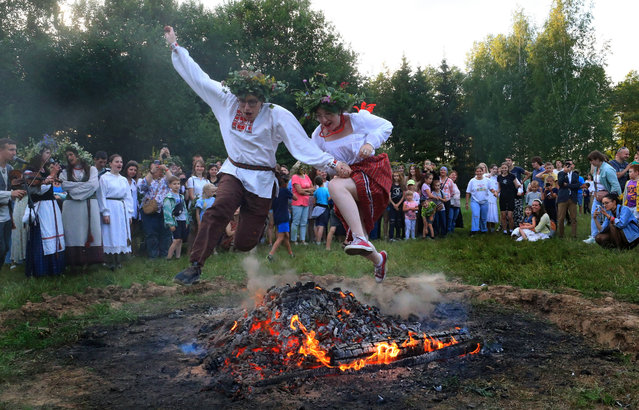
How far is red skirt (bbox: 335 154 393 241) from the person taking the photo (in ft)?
18.1

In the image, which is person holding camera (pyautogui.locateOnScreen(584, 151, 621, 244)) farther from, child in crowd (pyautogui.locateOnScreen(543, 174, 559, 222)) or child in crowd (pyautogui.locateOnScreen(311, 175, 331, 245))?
child in crowd (pyautogui.locateOnScreen(311, 175, 331, 245))

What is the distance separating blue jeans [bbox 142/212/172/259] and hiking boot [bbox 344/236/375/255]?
6.49m

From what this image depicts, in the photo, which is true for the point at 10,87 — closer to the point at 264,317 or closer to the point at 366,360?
the point at 264,317

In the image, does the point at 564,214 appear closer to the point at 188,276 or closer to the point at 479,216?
the point at 479,216

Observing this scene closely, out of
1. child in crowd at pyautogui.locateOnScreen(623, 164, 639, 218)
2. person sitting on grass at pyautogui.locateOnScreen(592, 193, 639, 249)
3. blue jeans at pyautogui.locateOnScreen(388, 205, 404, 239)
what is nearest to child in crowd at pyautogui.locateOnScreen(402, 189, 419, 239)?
blue jeans at pyautogui.locateOnScreen(388, 205, 404, 239)

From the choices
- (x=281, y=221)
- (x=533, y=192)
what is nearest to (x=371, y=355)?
(x=281, y=221)

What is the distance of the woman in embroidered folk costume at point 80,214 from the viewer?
905 centimetres

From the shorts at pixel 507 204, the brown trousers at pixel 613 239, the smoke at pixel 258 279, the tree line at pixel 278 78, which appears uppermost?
the tree line at pixel 278 78

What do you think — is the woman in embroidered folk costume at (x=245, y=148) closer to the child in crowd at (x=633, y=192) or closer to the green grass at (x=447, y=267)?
the green grass at (x=447, y=267)

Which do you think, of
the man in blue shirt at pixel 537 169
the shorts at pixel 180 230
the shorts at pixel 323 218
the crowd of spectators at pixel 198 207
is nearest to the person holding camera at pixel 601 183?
the crowd of spectators at pixel 198 207

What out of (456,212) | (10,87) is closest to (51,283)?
(456,212)

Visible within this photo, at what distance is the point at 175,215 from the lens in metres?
10.3

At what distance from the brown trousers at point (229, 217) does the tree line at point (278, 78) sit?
15040 mm

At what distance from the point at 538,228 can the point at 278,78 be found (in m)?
21.2
